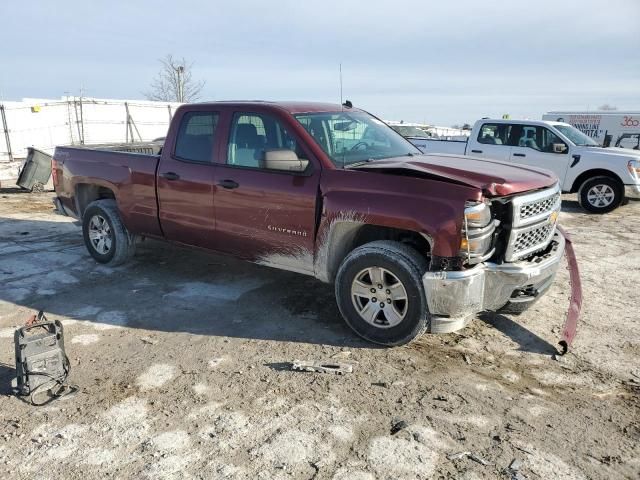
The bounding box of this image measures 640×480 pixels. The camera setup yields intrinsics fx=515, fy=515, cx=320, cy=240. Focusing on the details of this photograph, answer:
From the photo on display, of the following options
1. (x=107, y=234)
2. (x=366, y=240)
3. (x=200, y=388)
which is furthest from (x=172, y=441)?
(x=107, y=234)

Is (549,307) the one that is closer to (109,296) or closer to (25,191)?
(109,296)

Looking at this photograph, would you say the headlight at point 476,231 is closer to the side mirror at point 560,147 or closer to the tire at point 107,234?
the tire at point 107,234

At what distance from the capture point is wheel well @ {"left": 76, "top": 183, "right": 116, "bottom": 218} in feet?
20.6

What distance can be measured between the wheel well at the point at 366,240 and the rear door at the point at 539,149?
754cm

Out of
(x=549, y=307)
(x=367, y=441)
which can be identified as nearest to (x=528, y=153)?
(x=549, y=307)

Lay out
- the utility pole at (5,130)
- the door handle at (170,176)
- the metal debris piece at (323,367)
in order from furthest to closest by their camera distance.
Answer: the utility pole at (5,130) < the door handle at (170,176) < the metal debris piece at (323,367)

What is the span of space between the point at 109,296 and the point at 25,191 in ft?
30.4

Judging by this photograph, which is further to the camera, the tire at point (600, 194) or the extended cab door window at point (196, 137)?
the tire at point (600, 194)

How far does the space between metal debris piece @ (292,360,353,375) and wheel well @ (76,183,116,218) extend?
3.72 m

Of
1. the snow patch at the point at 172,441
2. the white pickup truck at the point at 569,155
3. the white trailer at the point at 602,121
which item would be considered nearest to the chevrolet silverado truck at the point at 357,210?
the snow patch at the point at 172,441

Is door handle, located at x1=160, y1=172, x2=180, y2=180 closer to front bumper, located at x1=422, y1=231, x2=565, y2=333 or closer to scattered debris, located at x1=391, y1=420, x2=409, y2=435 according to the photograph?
front bumper, located at x1=422, y1=231, x2=565, y2=333

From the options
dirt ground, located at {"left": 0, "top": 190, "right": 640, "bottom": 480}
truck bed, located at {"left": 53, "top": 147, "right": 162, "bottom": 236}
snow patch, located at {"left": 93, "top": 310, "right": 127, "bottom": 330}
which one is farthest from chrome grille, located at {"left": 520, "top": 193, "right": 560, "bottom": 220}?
truck bed, located at {"left": 53, "top": 147, "right": 162, "bottom": 236}

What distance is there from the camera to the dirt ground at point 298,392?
2.72 metres

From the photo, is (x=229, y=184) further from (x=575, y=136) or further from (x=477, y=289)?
(x=575, y=136)
